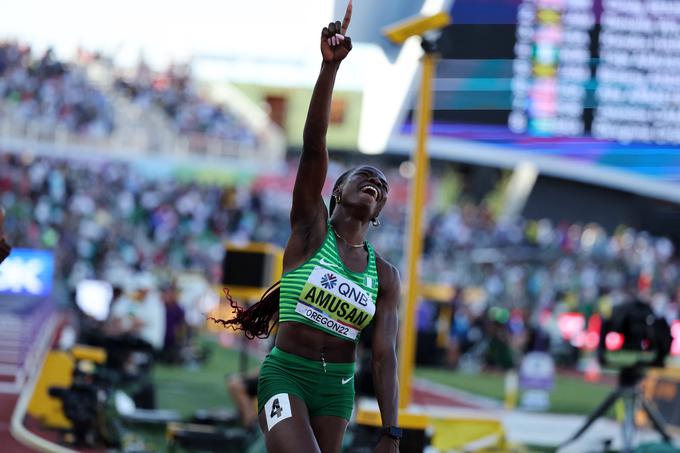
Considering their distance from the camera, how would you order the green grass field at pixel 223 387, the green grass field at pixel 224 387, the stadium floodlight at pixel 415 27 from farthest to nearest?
the green grass field at pixel 224 387 < the green grass field at pixel 223 387 < the stadium floodlight at pixel 415 27

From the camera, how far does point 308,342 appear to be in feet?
16.4

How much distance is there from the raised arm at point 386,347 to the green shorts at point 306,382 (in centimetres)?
17

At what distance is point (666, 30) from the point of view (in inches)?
530

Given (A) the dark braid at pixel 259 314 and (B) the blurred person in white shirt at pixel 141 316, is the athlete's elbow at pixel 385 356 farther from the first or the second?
(B) the blurred person in white shirt at pixel 141 316

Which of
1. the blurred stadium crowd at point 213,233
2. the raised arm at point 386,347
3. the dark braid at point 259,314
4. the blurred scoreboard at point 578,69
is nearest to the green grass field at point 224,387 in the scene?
the blurred stadium crowd at point 213,233

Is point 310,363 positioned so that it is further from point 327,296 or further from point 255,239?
point 255,239

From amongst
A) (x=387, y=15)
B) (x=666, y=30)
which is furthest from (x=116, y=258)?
(x=387, y=15)

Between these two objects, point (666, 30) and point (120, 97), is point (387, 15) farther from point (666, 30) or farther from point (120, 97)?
point (120, 97)

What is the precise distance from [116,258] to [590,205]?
13.3 metres

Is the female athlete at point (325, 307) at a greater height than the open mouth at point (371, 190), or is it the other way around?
the open mouth at point (371, 190)

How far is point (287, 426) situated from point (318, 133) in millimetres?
1128

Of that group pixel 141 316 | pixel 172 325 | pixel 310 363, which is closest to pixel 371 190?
pixel 310 363

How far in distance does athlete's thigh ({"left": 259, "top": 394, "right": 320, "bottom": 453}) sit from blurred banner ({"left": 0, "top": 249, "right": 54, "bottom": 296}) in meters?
13.8

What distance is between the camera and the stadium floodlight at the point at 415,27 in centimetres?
847
